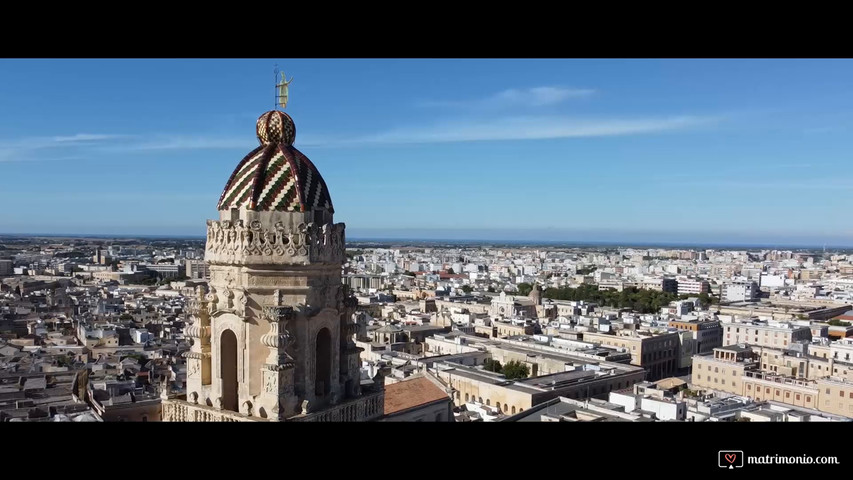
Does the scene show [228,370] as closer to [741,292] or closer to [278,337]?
[278,337]

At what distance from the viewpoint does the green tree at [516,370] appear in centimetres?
2209

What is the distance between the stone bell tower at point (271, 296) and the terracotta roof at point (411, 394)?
167 inches

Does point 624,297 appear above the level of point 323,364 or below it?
below

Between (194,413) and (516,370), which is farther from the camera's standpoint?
(516,370)

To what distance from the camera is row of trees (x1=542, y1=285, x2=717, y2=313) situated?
140 ft

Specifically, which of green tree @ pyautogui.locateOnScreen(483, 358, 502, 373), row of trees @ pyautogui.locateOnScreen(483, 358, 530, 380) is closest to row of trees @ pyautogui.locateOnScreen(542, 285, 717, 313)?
green tree @ pyautogui.locateOnScreen(483, 358, 502, 373)

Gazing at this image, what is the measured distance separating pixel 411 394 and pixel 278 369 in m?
5.53

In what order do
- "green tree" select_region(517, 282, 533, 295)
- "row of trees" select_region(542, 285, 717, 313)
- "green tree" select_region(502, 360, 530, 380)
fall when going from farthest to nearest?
"green tree" select_region(517, 282, 533, 295) < "row of trees" select_region(542, 285, 717, 313) < "green tree" select_region(502, 360, 530, 380)

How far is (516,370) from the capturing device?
2236cm

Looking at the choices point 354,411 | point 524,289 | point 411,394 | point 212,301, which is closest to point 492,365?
point 411,394

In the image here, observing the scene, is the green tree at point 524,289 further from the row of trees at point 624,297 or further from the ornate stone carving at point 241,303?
the ornate stone carving at point 241,303

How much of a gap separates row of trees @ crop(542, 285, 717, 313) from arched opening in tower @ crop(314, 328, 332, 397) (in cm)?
4000
